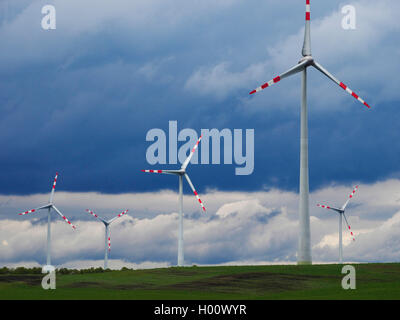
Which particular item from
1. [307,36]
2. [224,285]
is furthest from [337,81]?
[224,285]

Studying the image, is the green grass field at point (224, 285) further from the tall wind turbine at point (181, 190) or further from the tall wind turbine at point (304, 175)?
the tall wind turbine at point (181, 190)

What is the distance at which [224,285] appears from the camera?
69.8 m

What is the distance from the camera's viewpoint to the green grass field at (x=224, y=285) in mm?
59375

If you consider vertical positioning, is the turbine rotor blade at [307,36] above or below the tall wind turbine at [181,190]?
above

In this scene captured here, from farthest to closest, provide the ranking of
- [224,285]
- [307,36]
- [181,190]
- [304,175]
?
[181,190] < [307,36] < [304,175] < [224,285]

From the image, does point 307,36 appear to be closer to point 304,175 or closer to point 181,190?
point 304,175

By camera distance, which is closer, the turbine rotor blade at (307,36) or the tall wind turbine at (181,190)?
the turbine rotor blade at (307,36)

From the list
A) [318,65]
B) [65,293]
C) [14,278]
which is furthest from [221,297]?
[318,65]

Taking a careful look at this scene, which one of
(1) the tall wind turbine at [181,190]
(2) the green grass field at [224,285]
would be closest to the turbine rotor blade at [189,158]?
(1) the tall wind turbine at [181,190]

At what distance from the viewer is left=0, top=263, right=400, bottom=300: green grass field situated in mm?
59375

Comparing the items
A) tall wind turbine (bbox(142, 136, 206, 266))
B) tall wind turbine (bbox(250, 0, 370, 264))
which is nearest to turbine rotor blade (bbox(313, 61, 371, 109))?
tall wind turbine (bbox(250, 0, 370, 264))

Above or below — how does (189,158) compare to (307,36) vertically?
below
